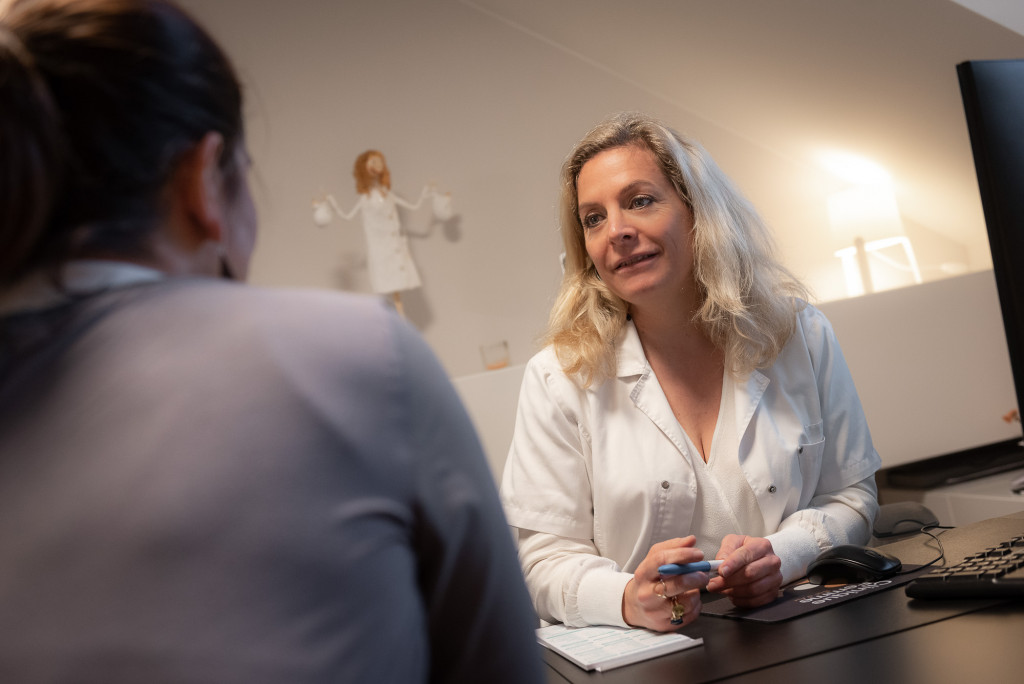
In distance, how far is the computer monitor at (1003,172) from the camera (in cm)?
85

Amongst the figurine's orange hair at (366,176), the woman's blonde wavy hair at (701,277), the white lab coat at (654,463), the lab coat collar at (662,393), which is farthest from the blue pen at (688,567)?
the figurine's orange hair at (366,176)

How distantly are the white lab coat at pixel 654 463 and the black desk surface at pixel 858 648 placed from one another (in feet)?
1.19

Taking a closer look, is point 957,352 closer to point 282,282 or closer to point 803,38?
point 803,38

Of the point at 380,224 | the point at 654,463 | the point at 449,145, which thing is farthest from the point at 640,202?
the point at 449,145

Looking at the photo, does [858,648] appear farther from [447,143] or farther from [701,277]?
[447,143]

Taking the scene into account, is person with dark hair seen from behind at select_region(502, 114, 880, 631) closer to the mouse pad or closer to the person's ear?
the mouse pad

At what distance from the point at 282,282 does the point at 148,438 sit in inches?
138

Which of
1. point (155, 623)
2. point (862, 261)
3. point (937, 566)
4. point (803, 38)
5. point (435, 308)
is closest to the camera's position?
point (155, 623)

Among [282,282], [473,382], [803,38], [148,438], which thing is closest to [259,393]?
[148,438]

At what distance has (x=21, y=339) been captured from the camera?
50 cm

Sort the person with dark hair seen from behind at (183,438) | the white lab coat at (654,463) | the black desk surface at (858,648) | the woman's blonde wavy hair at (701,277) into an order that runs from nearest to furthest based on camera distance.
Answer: the person with dark hair seen from behind at (183,438) → the black desk surface at (858,648) → the white lab coat at (654,463) → the woman's blonde wavy hair at (701,277)

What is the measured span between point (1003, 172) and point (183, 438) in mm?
790

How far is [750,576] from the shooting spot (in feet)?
3.51

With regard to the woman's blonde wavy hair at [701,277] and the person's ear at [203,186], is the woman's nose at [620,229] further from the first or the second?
the person's ear at [203,186]
